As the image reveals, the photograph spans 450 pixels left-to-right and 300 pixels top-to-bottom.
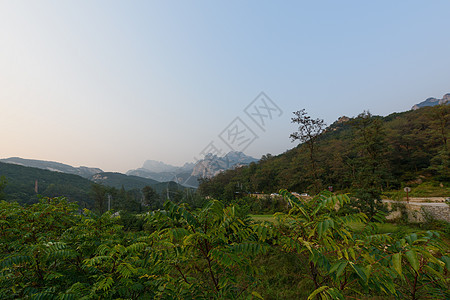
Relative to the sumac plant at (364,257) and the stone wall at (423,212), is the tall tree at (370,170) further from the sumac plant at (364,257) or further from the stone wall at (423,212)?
the sumac plant at (364,257)

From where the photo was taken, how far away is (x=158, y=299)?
244 centimetres

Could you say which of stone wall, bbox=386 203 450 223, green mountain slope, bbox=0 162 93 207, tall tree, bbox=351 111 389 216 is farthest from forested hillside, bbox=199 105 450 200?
green mountain slope, bbox=0 162 93 207

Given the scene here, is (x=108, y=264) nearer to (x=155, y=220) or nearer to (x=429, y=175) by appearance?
(x=155, y=220)

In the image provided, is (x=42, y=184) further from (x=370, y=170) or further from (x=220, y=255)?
(x=370, y=170)

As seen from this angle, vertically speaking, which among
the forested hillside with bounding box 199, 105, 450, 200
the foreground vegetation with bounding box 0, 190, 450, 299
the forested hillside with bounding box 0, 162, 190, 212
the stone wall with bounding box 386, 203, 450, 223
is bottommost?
the forested hillside with bounding box 0, 162, 190, 212

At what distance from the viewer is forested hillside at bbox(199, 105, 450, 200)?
52.0 feet

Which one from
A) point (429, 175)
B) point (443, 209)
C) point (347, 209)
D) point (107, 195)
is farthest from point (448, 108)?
point (107, 195)

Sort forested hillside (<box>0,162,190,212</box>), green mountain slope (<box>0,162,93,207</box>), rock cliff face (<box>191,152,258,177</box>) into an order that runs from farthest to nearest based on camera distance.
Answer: rock cliff face (<box>191,152,258,177</box>) < green mountain slope (<box>0,162,93,207</box>) < forested hillside (<box>0,162,190,212</box>)

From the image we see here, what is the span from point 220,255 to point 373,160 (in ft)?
59.7

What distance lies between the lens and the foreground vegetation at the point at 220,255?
1761 millimetres

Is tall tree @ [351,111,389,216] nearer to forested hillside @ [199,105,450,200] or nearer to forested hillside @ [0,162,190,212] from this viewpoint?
forested hillside @ [199,105,450,200]

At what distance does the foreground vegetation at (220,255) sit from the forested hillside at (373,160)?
13561 millimetres

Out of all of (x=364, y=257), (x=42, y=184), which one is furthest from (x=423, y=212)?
(x=42, y=184)

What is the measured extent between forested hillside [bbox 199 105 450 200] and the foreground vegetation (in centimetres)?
1356
